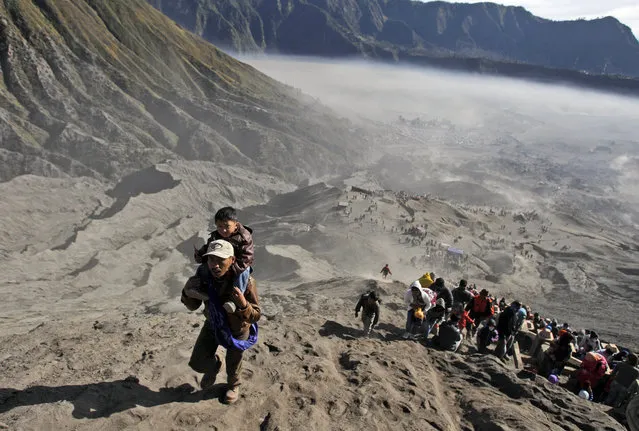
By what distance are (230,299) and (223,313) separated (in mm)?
235

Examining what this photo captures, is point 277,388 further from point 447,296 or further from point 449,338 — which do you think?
point 447,296

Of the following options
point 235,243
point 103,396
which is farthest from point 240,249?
point 103,396

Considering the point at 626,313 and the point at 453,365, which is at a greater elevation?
the point at 453,365

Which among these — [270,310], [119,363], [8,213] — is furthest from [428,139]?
[119,363]

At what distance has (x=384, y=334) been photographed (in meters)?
8.20

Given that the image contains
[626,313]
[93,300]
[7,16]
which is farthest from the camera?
[7,16]

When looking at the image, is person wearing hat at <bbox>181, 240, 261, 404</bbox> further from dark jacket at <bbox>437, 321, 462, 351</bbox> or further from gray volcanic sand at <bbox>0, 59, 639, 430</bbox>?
dark jacket at <bbox>437, 321, 462, 351</bbox>

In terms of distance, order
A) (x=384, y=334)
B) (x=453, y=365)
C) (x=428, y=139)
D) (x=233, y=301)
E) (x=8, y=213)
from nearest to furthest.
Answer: (x=233, y=301)
(x=453, y=365)
(x=384, y=334)
(x=8, y=213)
(x=428, y=139)

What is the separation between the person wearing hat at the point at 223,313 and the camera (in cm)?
358

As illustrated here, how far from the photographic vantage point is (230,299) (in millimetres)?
3760

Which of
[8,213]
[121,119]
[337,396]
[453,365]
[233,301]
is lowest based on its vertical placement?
[8,213]

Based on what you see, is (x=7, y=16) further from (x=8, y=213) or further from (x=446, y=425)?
(x=446, y=425)

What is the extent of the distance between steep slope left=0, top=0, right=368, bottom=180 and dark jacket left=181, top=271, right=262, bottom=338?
139 ft

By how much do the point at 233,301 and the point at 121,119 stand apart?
5133cm
